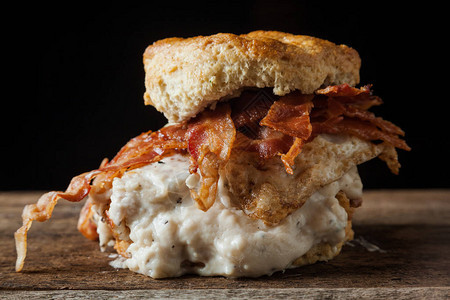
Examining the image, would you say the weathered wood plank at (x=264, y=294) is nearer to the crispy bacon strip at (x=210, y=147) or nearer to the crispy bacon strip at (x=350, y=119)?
the crispy bacon strip at (x=210, y=147)

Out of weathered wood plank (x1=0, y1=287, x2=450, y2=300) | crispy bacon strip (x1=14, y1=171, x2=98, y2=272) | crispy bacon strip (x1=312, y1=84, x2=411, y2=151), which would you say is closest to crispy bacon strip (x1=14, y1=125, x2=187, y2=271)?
crispy bacon strip (x1=14, y1=171, x2=98, y2=272)

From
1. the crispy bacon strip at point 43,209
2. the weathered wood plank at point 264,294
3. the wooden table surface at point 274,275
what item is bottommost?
the wooden table surface at point 274,275

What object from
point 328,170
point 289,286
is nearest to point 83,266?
point 289,286

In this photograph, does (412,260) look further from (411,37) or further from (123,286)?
(411,37)

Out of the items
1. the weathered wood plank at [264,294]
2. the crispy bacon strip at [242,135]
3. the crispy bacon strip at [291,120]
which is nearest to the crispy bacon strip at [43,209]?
the crispy bacon strip at [242,135]

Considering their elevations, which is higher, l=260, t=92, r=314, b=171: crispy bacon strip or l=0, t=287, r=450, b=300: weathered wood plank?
l=260, t=92, r=314, b=171: crispy bacon strip

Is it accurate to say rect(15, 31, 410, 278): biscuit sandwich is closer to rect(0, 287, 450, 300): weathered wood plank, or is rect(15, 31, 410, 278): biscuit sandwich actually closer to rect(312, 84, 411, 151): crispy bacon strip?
rect(312, 84, 411, 151): crispy bacon strip

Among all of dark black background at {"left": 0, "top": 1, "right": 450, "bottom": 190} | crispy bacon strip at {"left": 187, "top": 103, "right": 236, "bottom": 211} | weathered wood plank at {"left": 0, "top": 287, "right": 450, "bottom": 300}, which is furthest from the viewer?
dark black background at {"left": 0, "top": 1, "right": 450, "bottom": 190}
